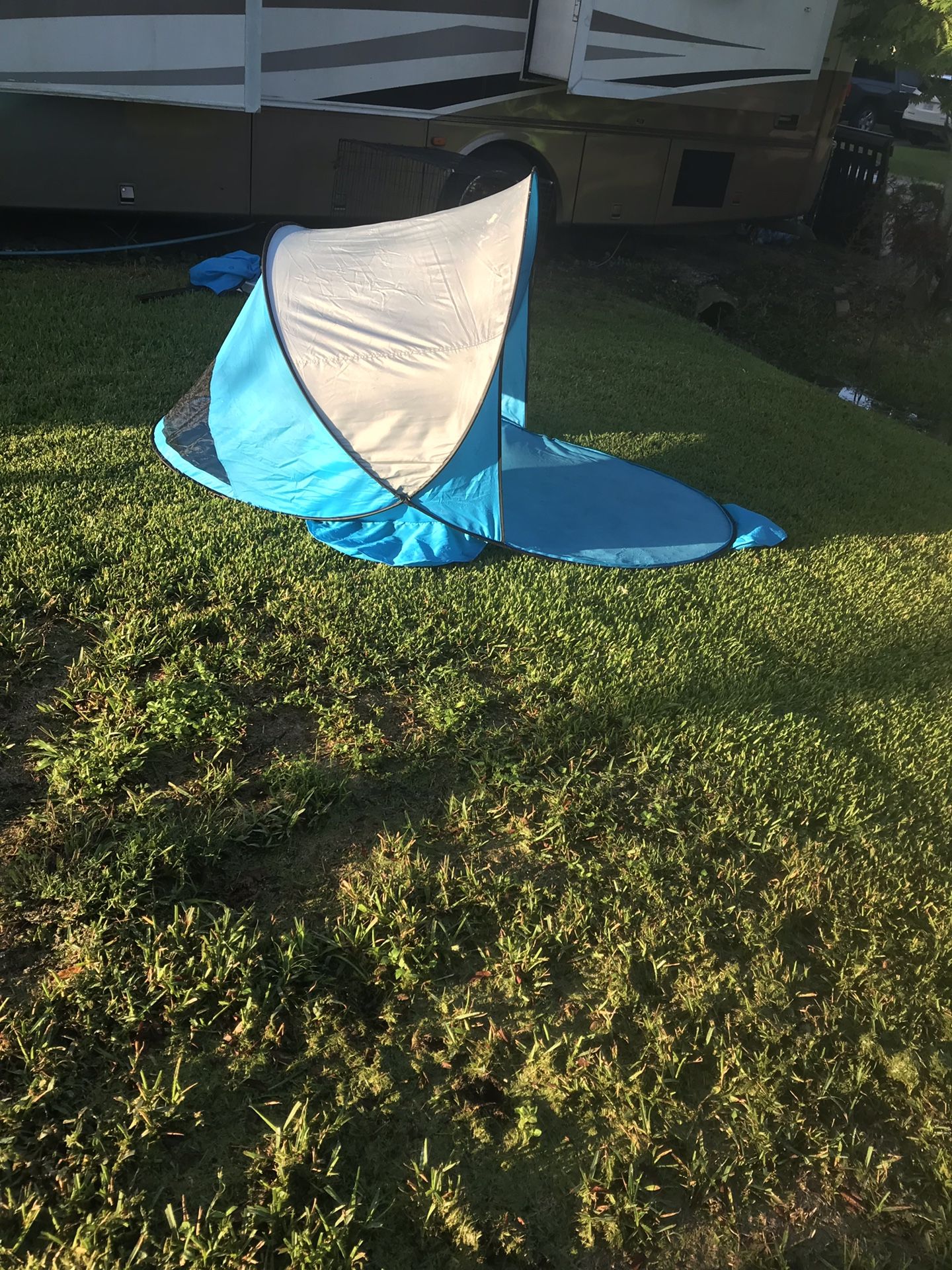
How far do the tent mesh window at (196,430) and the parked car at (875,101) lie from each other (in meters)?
20.6

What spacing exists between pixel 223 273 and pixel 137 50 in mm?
1685

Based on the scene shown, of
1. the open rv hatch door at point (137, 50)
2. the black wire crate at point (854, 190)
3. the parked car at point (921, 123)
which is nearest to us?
the open rv hatch door at point (137, 50)

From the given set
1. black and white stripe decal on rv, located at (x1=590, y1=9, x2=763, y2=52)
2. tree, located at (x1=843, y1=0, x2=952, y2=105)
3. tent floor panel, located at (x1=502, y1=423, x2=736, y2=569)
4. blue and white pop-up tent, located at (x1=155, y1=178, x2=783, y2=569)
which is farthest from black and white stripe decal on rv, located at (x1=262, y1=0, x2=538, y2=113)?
tent floor panel, located at (x1=502, y1=423, x2=736, y2=569)

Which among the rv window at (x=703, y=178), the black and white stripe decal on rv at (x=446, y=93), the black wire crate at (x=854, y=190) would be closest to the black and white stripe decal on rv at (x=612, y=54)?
the black and white stripe decal on rv at (x=446, y=93)

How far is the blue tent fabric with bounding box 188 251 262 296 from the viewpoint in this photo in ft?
26.1

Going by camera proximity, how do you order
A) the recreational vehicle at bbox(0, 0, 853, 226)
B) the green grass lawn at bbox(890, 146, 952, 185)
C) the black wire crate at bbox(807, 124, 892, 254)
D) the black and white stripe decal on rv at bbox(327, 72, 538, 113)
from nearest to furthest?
the recreational vehicle at bbox(0, 0, 853, 226) < the black and white stripe decal on rv at bbox(327, 72, 538, 113) < the black wire crate at bbox(807, 124, 892, 254) < the green grass lawn at bbox(890, 146, 952, 185)

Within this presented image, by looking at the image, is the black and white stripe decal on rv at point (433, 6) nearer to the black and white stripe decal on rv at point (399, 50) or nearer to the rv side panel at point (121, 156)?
the black and white stripe decal on rv at point (399, 50)

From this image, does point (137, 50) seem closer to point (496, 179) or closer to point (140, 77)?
point (140, 77)

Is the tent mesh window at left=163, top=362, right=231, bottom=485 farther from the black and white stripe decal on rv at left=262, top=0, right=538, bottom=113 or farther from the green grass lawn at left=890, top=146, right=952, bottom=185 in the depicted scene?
the green grass lawn at left=890, top=146, right=952, bottom=185

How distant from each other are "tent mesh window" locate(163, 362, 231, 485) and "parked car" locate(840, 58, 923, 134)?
20.6 metres

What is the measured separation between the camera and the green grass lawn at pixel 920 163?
1758 centimetres

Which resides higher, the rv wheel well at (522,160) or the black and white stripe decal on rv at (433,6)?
the black and white stripe decal on rv at (433,6)

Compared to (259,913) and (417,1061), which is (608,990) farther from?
(259,913)

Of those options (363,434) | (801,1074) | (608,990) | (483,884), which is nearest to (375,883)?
(483,884)
